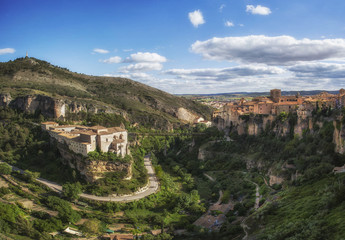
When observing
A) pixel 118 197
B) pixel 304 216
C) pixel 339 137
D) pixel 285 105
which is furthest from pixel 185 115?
pixel 304 216

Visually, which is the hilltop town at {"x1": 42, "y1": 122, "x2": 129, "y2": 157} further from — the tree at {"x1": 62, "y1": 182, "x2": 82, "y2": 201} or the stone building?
the stone building

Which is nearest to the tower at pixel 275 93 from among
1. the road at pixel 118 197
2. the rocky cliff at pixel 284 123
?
the rocky cliff at pixel 284 123

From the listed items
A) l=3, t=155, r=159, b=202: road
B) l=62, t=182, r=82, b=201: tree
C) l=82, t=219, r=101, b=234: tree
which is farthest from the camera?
l=3, t=155, r=159, b=202: road

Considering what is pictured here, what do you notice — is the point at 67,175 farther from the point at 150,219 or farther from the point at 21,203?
the point at 150,219

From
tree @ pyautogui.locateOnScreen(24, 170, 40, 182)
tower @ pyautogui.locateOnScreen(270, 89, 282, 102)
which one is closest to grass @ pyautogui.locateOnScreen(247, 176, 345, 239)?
tree @ pyautogui.locateOnScreen(24, 170, 40, 182)

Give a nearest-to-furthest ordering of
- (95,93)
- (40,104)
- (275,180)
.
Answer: (275,180) < (40,104) < (95,93)

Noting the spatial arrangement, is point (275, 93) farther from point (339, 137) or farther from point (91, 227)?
point (91, 227)
